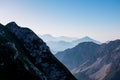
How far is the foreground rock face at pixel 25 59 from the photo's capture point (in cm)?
10531

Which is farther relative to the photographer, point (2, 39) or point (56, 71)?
point (56, 71)

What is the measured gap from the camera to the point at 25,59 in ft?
411

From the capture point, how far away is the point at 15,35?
6668 inches

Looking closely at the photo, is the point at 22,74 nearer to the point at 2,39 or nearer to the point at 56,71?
the point at 2,39

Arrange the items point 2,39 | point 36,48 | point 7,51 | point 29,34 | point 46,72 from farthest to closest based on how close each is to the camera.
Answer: point 29,34 → point 36,48 → point 46,72 → point 2,39 → point 7,51

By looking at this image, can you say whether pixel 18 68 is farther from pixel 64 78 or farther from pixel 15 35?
pixel 15 35

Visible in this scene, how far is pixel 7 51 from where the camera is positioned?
371 feet

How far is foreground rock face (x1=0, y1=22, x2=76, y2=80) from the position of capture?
10531 cm

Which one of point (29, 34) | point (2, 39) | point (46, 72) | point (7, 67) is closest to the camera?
point (7, 67)

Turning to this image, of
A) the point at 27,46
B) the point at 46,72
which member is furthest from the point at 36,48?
the point at 46,72

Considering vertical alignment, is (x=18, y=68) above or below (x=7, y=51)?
below

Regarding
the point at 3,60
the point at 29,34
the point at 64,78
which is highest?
the point at 29,34

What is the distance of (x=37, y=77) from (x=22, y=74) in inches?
430

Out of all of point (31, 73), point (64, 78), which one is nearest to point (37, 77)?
point (31, 73)
